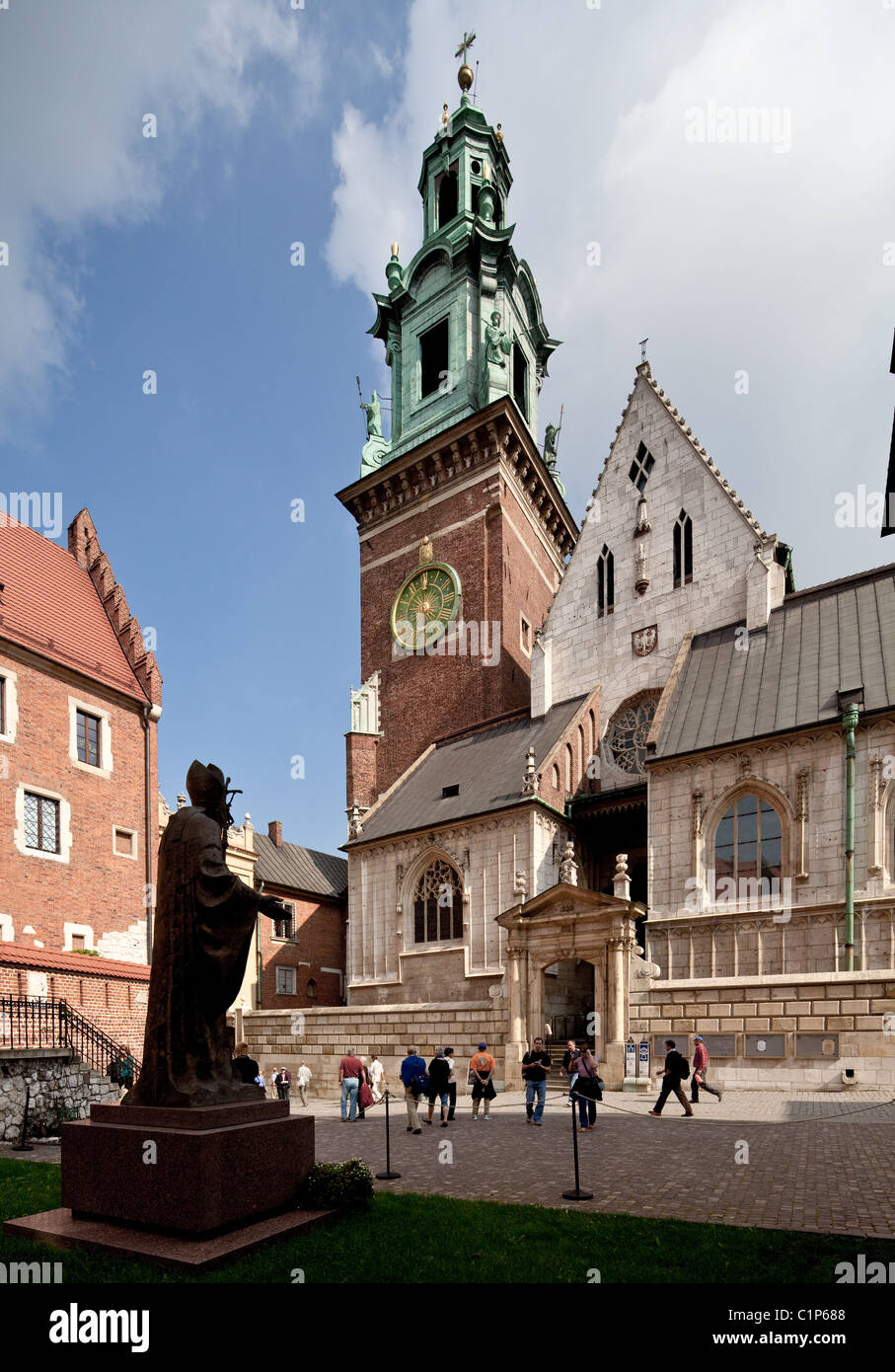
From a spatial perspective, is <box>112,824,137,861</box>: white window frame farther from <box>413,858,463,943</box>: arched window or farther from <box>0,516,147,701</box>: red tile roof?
<box>413,858,463,943</box>: arched window

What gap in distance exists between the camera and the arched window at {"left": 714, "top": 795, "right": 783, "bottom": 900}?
21203mm

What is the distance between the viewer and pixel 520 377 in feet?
152

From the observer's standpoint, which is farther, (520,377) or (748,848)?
(520,377)

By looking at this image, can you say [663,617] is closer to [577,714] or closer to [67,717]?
[577,714]

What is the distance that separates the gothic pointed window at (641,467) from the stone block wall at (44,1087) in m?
25.2

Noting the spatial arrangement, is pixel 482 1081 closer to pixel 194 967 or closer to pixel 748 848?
pixel 748 848

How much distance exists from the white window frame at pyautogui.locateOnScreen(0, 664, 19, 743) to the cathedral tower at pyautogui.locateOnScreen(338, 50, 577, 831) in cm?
1353

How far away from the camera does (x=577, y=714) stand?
95.2 feet

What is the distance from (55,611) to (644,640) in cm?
1986

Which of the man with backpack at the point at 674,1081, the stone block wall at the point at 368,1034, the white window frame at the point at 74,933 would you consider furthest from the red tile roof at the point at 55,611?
the man with backpack at the point at 674,1081

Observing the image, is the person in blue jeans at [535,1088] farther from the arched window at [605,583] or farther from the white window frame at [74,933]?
the arched window at [605,583]

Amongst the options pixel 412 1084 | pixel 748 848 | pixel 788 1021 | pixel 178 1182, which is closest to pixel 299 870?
pixel 748 848
